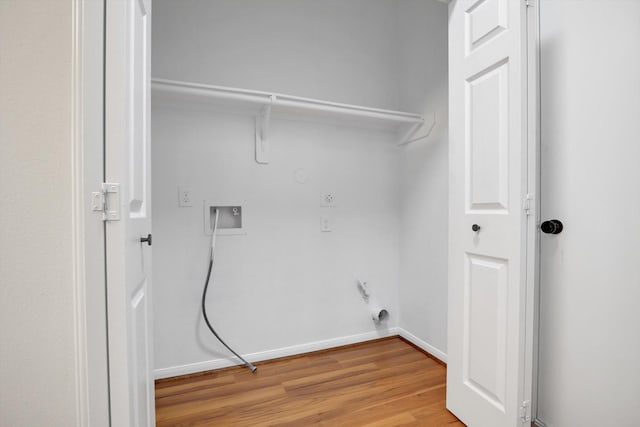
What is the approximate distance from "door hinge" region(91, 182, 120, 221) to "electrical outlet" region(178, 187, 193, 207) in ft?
3.75

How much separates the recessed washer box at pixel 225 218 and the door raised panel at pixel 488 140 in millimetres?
1370

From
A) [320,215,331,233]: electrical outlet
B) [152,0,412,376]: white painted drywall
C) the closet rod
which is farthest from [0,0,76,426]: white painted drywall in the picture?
[320,215,331,233]: electrical outlet

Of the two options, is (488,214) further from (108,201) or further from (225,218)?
(225,218)

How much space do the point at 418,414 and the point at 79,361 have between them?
57.8 inches

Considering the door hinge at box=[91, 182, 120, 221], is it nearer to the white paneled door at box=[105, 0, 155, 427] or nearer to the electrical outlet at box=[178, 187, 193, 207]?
the white paneled door at box=[105, 0, 155, 427]

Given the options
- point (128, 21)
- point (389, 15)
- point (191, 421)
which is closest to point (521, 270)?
point (128, 21)

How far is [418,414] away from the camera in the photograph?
4.80ft

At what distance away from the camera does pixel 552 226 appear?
123cm

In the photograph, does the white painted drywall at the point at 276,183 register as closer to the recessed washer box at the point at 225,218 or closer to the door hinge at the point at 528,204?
the recessed washer box at the point at 225,218

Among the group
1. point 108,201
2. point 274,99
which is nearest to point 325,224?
point 274,99

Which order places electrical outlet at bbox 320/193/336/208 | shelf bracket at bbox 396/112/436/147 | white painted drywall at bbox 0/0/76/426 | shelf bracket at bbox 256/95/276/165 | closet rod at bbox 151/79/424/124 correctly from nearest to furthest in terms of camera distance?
1. white painted drywall at bbox 0/0/76/426
2. closet rod at bbox 151/79/424/124
3. shelf bracket at bbox 256/95/276/165
4. shelf bracket at bbox 396/112/436/147
5. electrical outlet at bbox 320/193/336/208

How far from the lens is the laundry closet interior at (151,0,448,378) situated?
1801mm

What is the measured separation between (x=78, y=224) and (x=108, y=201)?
0.27ft

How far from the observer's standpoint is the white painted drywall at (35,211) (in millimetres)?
686
